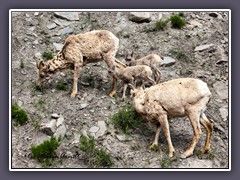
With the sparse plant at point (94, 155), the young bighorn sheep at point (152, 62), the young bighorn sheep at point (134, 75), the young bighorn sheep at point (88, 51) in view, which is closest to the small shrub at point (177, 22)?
the young bighorn sheep at point (152, 62)

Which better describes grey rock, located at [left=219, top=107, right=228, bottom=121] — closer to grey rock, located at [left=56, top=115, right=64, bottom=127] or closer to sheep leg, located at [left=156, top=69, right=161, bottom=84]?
sheep leg, located at [left=156, top=69, right=161, bottom=84]

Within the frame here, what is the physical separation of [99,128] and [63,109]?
1690 mm

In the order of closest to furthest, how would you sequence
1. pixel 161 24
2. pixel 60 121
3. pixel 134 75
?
pixel 60 121, pixel 134 75, pixel 161 24

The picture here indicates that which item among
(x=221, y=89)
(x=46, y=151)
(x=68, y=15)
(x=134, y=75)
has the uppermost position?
(x=68, y=15)

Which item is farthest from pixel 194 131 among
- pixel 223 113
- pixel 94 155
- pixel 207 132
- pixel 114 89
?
pixel 114 89

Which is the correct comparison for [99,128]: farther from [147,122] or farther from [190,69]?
[190,69]

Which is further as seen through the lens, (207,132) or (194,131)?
(207,132)

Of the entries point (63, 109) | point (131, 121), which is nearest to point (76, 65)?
point (63, 109)

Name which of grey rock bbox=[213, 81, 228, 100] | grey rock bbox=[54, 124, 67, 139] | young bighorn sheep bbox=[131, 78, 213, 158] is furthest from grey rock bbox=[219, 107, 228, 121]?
grey rock bbox=[54, 124, 67, 139]

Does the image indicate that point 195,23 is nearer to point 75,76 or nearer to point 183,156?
point 75,76

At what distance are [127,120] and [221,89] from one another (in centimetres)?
424

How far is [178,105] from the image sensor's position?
21328 mm

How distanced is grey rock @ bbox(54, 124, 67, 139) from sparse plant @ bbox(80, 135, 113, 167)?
2.94ft

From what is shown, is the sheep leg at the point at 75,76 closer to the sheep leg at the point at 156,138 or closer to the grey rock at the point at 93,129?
the grey rock at the point at 93,129
